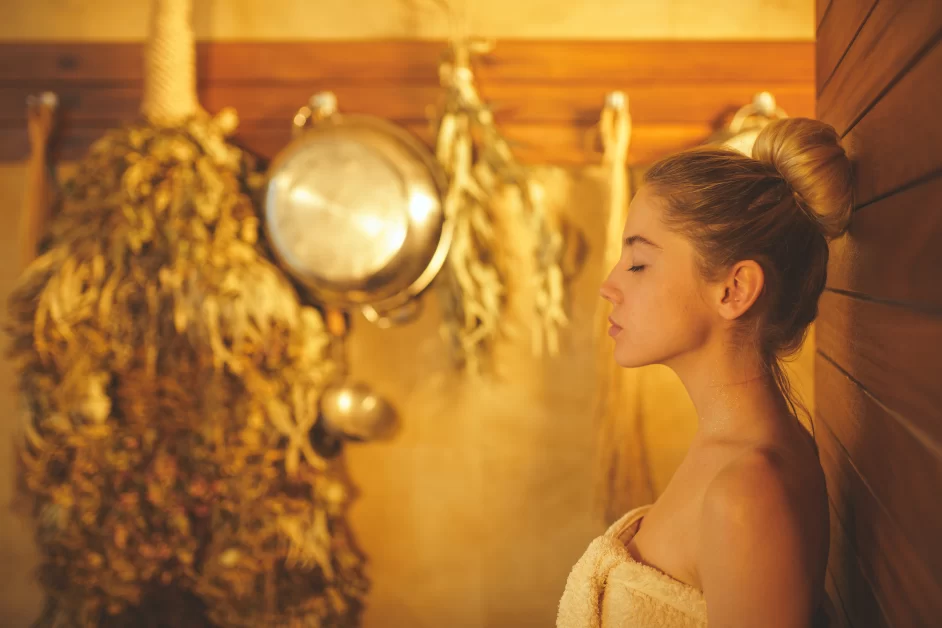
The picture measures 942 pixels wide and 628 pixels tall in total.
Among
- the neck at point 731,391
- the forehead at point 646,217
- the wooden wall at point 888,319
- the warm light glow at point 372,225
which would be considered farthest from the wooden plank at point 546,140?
the neck at point 731,391

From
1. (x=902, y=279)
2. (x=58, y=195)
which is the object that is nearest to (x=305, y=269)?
(x=58, y=195)

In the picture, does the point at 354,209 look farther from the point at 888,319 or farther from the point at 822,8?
the point at 888,319

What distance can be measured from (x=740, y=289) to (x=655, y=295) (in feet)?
0.28

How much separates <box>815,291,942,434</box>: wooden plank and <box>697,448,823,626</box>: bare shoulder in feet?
0.40

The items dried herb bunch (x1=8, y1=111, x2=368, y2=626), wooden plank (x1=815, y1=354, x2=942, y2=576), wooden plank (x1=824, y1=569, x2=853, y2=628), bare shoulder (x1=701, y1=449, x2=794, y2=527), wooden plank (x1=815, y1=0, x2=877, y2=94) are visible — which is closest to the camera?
wooden plank (x1=815, y1=354, x2=942, y2=576)

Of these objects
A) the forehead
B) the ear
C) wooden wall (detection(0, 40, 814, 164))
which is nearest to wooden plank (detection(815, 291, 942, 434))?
the ear

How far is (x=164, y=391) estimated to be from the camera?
1536 mm

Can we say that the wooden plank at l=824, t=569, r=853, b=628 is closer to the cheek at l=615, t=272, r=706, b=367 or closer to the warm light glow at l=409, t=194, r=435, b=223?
the cheek at l=615, t=272, r=706, b=367

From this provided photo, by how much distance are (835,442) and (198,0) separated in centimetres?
165

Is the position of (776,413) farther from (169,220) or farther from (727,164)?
(169,220)

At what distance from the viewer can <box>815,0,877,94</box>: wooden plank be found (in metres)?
0.71

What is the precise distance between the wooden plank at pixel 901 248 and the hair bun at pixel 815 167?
3cm

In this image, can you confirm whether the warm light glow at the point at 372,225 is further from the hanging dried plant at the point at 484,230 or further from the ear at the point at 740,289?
the ear at the point at 740,289

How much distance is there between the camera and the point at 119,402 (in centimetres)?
155
